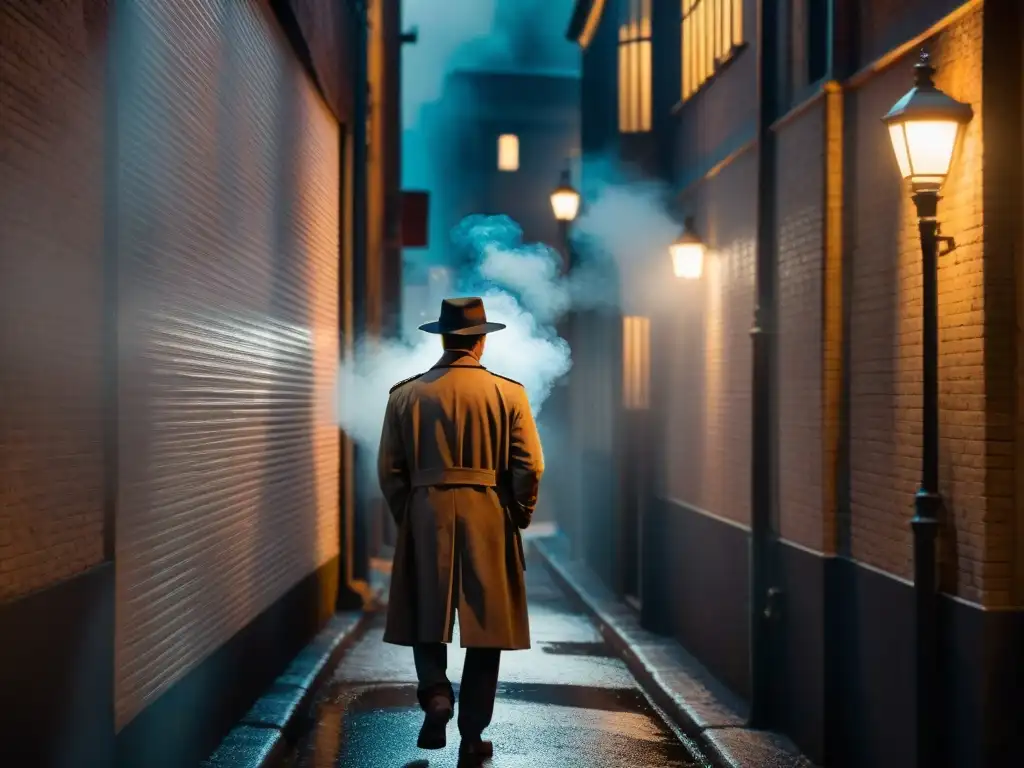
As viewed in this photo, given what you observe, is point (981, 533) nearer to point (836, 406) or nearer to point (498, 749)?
point (836, 406)

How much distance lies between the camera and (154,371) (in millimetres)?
6395

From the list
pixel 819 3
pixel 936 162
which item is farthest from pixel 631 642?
pixel 936 162

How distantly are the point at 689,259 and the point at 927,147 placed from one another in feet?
15.5

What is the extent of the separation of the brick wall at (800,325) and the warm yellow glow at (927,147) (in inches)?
69.2

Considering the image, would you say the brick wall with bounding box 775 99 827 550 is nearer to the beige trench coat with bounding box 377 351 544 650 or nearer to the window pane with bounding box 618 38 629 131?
the beige trench coat with bounding box 377 351 544 650

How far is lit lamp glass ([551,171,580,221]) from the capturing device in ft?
50.0

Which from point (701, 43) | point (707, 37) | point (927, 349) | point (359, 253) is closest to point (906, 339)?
point (927, 349)

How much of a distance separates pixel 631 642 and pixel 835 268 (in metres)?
4.70

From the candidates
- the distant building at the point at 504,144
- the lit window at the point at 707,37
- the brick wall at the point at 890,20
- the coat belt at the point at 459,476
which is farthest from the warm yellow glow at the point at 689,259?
the distant building at the point at 504,144

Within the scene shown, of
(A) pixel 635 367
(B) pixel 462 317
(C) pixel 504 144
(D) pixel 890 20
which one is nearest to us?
(D) pixel 890 20

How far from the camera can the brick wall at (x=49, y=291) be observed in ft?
14.6

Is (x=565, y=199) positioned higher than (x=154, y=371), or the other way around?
(x=565, y=199)

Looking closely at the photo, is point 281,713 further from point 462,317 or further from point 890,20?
point 890,20

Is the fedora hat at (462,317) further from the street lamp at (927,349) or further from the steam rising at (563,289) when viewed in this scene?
the steam rising at (563,289)
